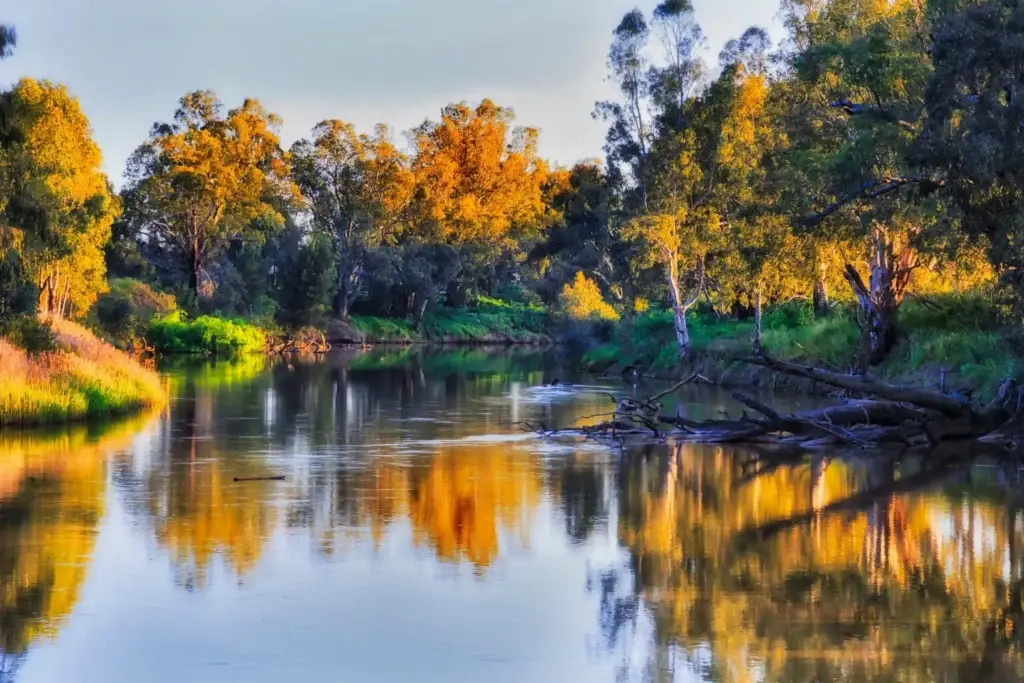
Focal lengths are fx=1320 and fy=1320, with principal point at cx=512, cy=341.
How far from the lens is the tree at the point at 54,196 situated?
27.7 metres

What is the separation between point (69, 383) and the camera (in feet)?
89.3

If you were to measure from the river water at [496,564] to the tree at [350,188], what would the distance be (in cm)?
6020

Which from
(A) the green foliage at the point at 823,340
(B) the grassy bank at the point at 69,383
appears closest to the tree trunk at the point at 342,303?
(A) the green foliage at the point at 823,340

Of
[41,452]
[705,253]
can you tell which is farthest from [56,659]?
[705,253]

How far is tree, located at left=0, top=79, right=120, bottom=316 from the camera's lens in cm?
2770

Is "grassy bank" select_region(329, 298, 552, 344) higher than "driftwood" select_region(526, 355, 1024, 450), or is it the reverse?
"grassy bank" select_region(329, 298, 552, 344)

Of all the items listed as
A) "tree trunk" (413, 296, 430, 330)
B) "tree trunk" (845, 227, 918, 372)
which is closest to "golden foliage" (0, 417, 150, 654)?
"tree trunk" (845, 227, 918, 372)

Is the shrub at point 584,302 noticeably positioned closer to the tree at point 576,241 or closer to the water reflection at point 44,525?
the tree at point 576,241

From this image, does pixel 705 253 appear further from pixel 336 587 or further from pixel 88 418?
pixel 336 587

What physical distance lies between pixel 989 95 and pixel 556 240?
248 ft

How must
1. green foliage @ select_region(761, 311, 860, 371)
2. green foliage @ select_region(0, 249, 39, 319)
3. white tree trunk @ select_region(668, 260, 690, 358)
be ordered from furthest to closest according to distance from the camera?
white tree trunk @ select_region(668, 260, 690, 358) < green foliage @ select_region(761, 311, 860, 371) < green foliage @ select_region(0, 249, 39, 319)

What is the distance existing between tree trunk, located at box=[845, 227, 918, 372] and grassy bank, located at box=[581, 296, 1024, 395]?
A: 1.55 feet

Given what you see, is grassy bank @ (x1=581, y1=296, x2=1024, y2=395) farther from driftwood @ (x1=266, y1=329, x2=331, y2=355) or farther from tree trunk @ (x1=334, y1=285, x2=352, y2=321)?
tree trunk @ (x1=334, y1=285, x2=352, y2=321)

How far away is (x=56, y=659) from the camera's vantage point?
31.1 ft
